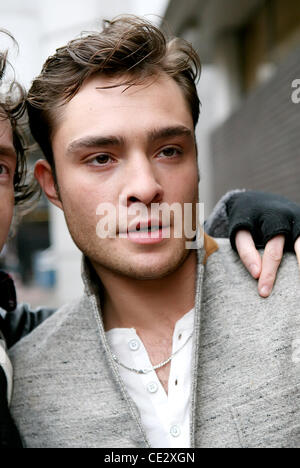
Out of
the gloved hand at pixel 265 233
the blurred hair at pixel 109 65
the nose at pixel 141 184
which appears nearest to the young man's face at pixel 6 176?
the blurred hair at pixel 109 65

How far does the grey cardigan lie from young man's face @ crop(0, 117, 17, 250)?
1.31 ft

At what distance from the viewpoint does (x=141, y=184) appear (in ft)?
6.01

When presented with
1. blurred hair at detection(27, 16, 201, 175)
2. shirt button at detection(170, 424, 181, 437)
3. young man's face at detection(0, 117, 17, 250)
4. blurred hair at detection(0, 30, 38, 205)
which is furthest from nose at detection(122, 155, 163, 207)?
shirt button at detection(170, 424, 181, 437)

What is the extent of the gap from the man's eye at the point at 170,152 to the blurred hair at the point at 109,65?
23cm

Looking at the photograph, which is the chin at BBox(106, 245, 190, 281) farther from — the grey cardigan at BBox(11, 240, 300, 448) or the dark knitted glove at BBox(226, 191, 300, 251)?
the dark knitted glove at BBox(226, 191, 300, 251)

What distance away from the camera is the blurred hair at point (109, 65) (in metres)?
2.02

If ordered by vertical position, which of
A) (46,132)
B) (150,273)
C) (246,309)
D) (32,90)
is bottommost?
(246,309)

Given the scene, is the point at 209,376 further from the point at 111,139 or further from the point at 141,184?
the point at 111,139

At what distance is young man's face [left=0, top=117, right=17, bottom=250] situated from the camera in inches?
77.4

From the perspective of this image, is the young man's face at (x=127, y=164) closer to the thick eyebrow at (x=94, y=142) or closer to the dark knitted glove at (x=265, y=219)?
the thick eyebrow at (x=94, y=142)

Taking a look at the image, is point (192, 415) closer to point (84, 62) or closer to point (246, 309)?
point (246, 309)
